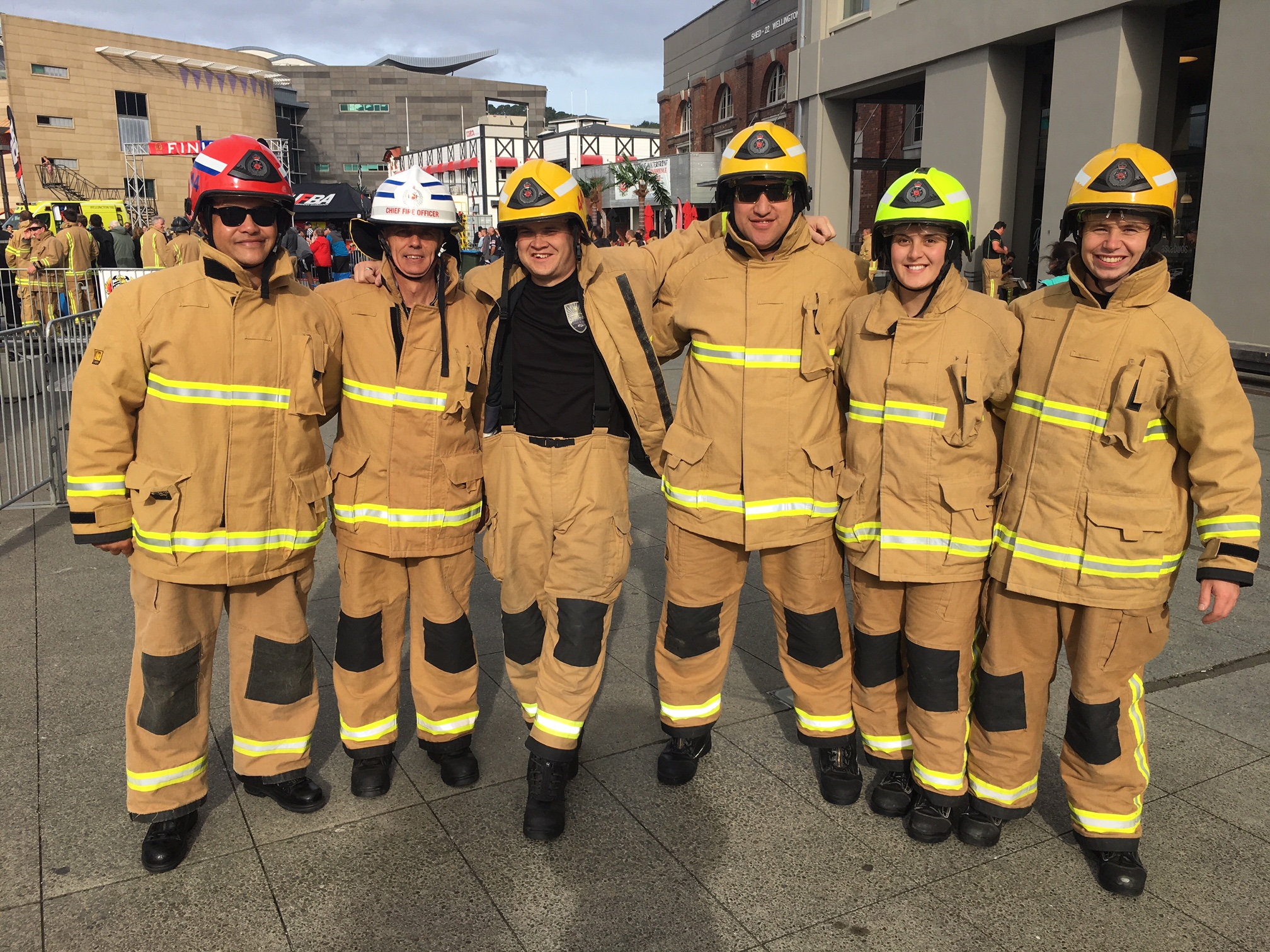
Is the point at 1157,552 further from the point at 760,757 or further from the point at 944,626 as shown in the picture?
the point at 760,757

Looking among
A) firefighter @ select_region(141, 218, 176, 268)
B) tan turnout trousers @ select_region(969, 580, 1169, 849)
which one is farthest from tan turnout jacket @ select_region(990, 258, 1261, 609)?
firefighter @ select_region(141, 218, 176, 268)

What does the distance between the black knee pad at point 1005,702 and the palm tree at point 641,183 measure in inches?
1338

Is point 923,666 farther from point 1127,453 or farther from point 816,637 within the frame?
point 1127,453

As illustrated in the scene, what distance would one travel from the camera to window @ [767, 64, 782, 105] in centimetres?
3962

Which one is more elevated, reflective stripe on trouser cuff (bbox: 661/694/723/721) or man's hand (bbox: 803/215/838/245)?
man's hand (bbox: 803/215/838/245)

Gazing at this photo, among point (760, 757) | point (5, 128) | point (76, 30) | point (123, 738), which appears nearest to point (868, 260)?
point (760, 757)

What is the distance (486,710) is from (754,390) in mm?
1818

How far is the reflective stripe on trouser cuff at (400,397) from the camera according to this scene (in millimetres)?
3318

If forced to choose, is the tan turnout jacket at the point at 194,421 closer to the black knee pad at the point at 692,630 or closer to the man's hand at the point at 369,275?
the man's hand at the point at 369,275

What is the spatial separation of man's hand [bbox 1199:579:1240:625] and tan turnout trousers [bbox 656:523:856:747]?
43.8 inches

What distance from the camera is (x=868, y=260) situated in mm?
3668

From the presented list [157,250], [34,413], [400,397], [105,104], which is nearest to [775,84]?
[157,250]

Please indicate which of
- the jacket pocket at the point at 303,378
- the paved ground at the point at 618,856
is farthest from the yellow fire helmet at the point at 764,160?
the paved ground at the point at 618,856

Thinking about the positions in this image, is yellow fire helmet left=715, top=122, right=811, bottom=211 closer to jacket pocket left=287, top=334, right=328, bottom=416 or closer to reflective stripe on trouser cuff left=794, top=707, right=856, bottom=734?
jacket pocket left=287, top=334, right=328, bottom=416
